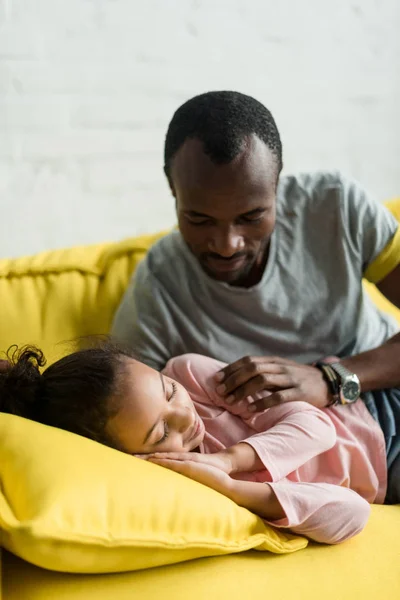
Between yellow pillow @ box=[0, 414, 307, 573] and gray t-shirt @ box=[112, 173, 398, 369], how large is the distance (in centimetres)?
50

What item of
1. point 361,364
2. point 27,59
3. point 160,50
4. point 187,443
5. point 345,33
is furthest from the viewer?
point 345,33

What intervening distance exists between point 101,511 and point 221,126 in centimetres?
70

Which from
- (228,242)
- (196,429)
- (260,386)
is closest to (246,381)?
(260,386)

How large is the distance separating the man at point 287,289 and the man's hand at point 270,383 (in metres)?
0.01

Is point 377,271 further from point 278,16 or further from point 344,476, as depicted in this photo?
point 278,16

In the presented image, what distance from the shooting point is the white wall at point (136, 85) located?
2.18 meters

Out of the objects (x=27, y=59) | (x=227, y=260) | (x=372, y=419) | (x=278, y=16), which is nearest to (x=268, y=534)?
(x=372, y=419)

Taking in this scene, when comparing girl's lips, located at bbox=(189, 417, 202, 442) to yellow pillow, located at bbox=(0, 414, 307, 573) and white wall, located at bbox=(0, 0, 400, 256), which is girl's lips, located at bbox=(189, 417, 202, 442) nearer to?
yellow pillow, located at bbox=(0, 414, 307, 573)

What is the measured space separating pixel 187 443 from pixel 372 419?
1.25 feet

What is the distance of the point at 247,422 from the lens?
1.38 m

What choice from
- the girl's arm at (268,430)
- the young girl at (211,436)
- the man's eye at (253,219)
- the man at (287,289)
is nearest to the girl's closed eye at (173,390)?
the young girl at (211,436)

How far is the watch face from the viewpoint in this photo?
1434mm

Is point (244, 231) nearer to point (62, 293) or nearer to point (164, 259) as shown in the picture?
point (164, 259)

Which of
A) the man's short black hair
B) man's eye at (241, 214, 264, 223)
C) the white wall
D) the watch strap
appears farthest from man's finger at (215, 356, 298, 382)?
the white wall
